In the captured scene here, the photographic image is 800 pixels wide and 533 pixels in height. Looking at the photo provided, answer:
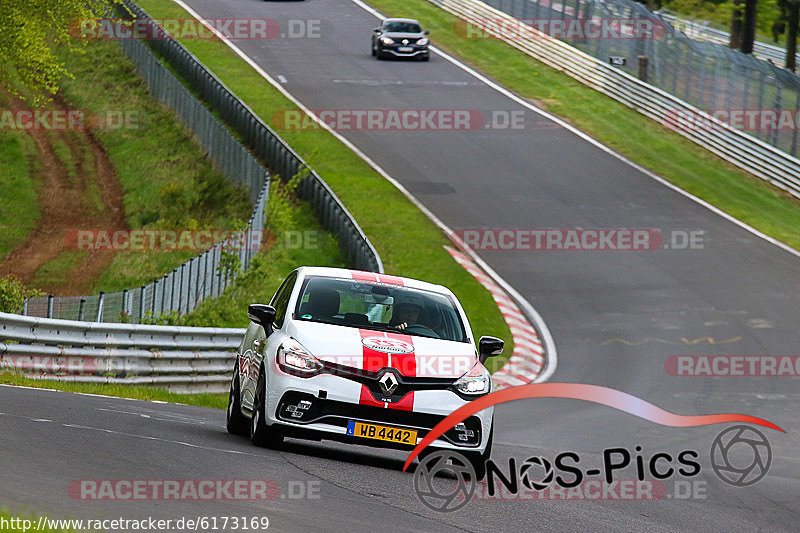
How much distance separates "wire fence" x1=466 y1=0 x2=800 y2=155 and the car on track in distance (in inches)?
199

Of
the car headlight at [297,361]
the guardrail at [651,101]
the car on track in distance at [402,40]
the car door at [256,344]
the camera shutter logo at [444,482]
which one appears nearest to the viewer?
the camera shutter logo at [444,482]

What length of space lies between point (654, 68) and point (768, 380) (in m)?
22.5

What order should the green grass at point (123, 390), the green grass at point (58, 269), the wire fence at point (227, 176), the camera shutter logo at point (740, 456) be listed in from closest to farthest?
the camera shutter logo at point (740, 456)
the green grass at point (123, 390)
the wire fence at point (227, 176)
the green grass at point (58, 269)

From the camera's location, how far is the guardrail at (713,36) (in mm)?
60312

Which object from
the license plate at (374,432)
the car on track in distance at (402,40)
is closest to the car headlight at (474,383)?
the license plate at (374,432)

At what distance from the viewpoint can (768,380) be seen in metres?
21.5

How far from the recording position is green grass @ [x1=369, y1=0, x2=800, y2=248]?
1347 inches

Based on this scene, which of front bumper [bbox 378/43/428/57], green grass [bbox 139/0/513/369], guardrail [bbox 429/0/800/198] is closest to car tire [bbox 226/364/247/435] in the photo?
green grass [bbox 139/0/513/369]

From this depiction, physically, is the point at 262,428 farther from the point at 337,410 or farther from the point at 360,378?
the point at 360,378

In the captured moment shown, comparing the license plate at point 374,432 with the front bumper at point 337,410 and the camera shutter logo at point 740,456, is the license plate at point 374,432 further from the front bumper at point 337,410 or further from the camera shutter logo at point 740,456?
the camera shutter logo at point 740,456

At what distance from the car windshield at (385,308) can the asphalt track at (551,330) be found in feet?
3.78

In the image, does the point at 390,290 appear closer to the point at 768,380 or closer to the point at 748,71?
the point at 768,380

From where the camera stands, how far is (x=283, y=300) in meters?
11.4

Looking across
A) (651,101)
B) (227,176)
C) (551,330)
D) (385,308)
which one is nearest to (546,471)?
(385,308)
